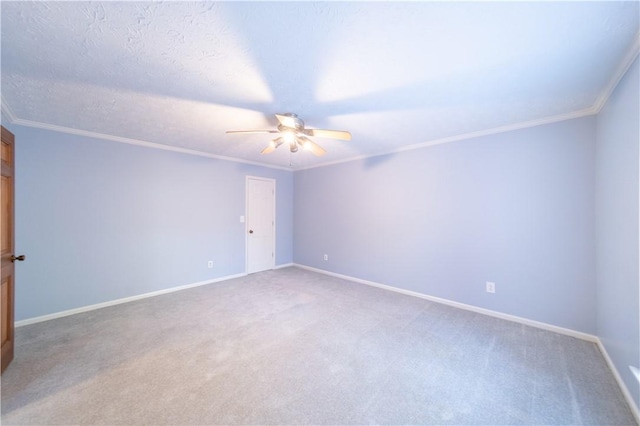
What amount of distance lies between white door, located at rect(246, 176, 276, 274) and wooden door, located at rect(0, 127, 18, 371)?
2.97 meters

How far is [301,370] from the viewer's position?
6.21 feet

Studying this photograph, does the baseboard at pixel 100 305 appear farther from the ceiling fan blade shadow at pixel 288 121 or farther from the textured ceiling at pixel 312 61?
the ceiling fan blade shadow at pixel 288 121

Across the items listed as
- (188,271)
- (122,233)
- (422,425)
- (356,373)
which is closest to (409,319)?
(356,373)

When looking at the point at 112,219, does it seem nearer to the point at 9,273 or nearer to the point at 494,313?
the point at 9,273

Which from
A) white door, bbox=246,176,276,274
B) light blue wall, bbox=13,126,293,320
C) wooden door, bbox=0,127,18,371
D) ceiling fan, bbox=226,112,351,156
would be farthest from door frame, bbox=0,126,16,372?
white door, bbox=246,176,276,274

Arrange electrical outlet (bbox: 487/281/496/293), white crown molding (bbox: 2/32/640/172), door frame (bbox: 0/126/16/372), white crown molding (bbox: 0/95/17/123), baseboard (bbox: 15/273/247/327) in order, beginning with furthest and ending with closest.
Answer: electrical outlet (bbox: 487/281/496/293), baseboard (bbox: 15/273/247/327), white crown molding (bbox: 0/95/17/123), door frame (bbox: 0/126/16/372), white crown molding (bbox: 2/32/640/172)

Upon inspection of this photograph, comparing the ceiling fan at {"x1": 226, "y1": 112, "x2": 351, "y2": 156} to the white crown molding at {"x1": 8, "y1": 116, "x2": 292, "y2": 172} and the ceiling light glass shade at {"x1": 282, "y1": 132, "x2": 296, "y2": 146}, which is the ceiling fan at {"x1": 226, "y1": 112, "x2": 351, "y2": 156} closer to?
the ceiling light glass shade at {"x1": 282, "y1": 132, "x2": 296, "y2": 146}

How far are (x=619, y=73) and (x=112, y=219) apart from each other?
5444 mm

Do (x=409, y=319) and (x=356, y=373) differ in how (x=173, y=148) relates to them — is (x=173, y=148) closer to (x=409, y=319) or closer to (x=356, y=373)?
(x=356, y=373)

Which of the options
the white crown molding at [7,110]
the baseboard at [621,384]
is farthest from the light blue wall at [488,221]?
the white crown molding at [7,110]

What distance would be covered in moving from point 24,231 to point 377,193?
4.65m

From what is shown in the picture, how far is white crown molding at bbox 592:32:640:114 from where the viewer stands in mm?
1449

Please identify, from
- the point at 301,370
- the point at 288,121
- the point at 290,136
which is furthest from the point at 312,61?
the point at 301,370

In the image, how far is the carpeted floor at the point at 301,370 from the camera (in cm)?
150
